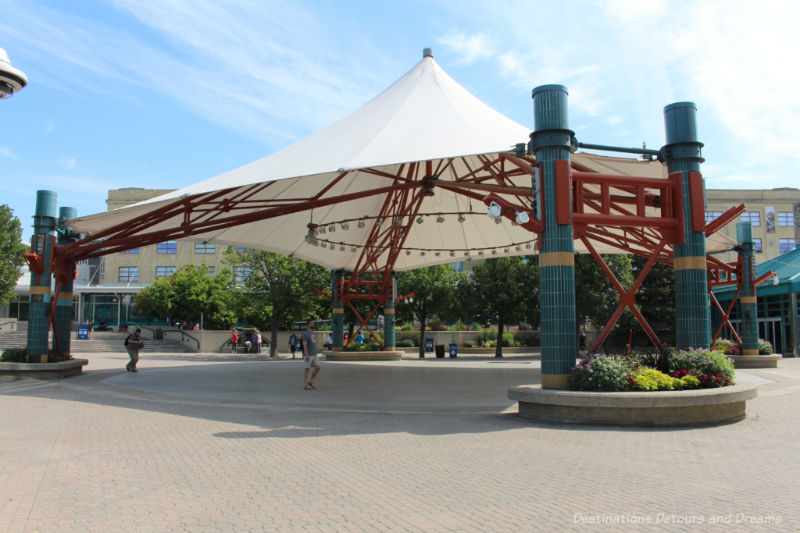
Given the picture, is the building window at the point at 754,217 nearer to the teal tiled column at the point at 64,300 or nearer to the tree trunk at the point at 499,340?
the tree trunk at the point at 499,340

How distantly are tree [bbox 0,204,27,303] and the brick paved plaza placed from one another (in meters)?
33.6

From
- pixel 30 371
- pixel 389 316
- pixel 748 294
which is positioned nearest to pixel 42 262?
pixel 30 371

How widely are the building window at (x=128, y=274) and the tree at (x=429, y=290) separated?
38.4 m


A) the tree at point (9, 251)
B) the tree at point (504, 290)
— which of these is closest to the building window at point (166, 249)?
the tree at point (9, 251)

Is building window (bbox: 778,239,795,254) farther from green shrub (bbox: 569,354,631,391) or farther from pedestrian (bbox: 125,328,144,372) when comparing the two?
pedestrian (bbox: 125,328,144,372)

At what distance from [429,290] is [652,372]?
3125 centimetres

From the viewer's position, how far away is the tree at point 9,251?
1603 inches

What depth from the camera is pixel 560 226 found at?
11.3 meters

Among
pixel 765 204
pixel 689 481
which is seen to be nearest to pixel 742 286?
pixel 689 481

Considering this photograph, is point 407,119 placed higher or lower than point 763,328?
higher

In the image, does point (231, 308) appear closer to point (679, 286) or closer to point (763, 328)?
point (679, 286)

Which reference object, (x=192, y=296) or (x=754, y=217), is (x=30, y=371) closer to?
(x=192, y=296)

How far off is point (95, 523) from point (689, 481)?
5.79m

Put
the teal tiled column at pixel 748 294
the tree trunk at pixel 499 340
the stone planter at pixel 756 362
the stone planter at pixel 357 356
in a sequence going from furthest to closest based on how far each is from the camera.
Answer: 1. the tree trunk at pixel 499 340
2. the stone planter at pixel 357 356
3. the teal tiled column at pixel 748 294
4. the stone planter at pixel 756 362
